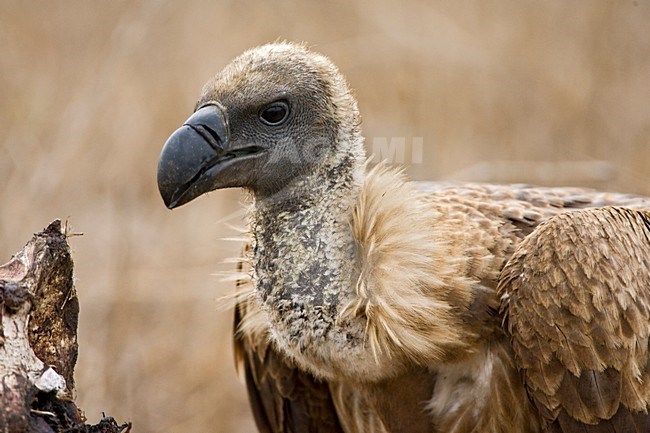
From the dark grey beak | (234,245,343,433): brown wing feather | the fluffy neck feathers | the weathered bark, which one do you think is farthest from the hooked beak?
(234,245,343,433): brown wing feather

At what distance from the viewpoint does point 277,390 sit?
13.6ft

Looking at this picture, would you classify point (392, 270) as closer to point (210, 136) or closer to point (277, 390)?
point (210, 136)

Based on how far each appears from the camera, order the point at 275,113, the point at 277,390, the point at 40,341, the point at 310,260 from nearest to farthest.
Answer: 1. the point at 40,341
2. the point at 310,260
3. the point at 275,113
4. the point at 277,390

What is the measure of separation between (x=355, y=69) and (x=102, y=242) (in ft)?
7.27

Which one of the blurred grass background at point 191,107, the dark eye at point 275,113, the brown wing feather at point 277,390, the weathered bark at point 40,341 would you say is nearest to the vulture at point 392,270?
the dark eye at point 275,113

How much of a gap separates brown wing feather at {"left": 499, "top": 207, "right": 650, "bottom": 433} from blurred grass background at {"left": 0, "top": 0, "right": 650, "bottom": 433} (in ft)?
7.80

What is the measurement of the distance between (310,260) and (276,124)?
19.0 inches

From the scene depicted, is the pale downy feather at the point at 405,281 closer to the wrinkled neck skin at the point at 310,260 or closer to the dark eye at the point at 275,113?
the wrinkled neck skin at the point at 310,260

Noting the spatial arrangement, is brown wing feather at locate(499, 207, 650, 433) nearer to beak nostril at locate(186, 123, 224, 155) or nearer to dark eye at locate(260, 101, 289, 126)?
dark eye at locate(260, 101, 289, 126)

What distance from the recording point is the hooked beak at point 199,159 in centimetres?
289

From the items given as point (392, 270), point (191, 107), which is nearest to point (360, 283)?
point (392, 270)

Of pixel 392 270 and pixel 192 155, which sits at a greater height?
pixel 192 155

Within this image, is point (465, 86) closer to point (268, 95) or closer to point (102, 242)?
point (102, 242)

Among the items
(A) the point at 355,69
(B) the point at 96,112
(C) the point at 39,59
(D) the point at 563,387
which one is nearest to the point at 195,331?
(B) the point at 96,112
